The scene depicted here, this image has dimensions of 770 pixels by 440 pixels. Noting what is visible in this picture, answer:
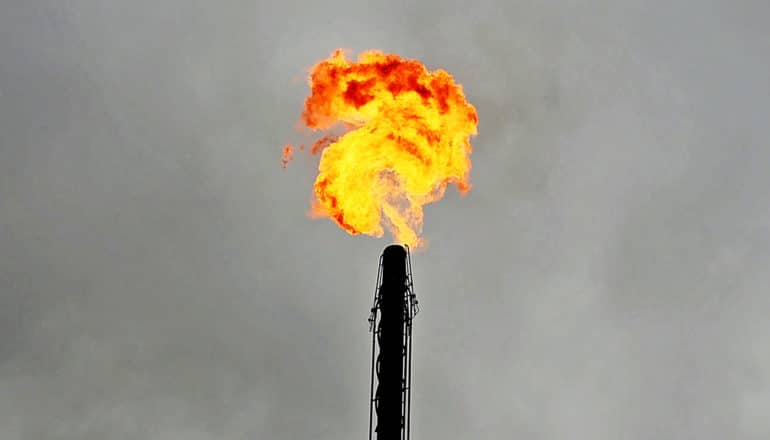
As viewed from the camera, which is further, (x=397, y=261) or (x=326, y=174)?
(x=326, y=174)

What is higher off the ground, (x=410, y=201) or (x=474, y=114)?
(x=474, y=114)

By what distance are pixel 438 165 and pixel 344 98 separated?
12.6 ft

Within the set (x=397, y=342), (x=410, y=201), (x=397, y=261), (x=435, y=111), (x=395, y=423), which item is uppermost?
(x=435, y=111)

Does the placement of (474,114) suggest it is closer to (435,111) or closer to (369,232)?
(435,111)

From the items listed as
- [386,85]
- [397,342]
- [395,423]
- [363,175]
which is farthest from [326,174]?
[395,423]

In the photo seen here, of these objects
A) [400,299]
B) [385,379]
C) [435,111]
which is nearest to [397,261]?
[400,299]

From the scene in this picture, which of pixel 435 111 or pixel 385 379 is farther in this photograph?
pixel 435 111

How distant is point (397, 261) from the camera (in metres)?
33.0

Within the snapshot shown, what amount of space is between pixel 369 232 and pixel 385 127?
3.55 metres

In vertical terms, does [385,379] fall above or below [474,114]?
below

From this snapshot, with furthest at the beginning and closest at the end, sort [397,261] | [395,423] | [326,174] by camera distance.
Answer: [326,174] → [397,261] → [395,423]

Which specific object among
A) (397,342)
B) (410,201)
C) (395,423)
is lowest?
(395,423)

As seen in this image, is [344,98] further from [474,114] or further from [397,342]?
[397,342]

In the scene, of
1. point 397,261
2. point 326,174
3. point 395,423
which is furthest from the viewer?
point 326,174
